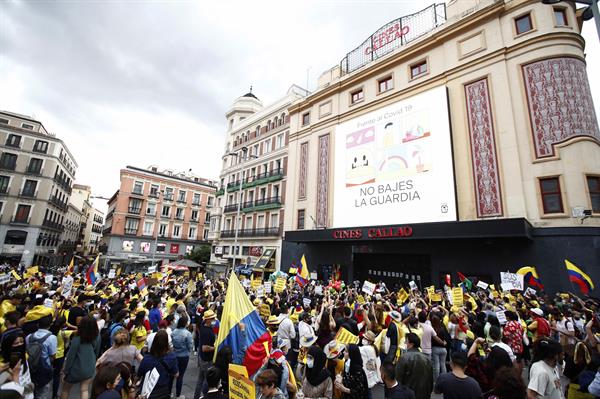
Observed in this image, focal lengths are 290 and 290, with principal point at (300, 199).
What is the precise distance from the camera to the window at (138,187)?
156 ft

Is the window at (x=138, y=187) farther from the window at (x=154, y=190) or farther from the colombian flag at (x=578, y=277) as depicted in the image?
the colombian flag at (x=578, y=277)

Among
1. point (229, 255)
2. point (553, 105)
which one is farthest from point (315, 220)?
point (553, 105)

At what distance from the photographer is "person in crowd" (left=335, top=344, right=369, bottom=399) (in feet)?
16.1

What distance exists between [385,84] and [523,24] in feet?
31.2

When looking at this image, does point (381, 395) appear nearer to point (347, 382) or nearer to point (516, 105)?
point (347, 382)

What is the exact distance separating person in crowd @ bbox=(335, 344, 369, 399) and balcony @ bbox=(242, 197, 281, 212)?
27032mm

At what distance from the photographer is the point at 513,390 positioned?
3.61 meters

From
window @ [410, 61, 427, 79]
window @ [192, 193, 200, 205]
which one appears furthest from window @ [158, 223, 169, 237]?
window @ [410, 61, 427, 79]

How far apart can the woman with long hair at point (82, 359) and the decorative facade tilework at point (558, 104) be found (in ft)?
68.0

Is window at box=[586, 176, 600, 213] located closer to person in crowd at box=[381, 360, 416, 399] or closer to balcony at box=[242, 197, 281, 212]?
person in crowd at box=[381, 360, 416, 399]

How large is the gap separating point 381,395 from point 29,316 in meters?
8.27

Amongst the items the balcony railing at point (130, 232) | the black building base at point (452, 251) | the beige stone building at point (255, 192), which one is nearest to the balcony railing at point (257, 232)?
the beige stone building at point (255, 192)

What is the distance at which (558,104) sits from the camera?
52.4ft

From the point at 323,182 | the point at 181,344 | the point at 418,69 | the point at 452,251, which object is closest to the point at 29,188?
the point at 323,182
